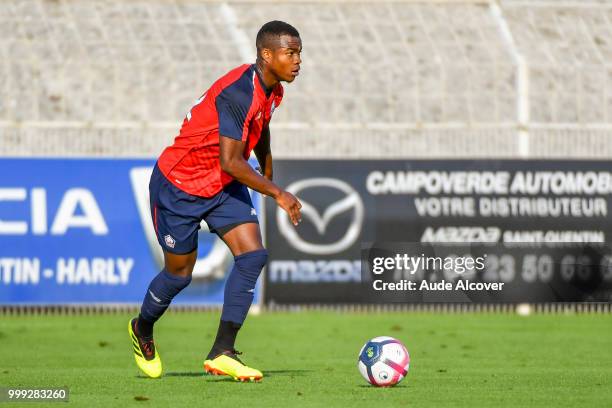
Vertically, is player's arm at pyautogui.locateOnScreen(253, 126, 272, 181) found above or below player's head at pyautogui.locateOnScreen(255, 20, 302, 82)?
below

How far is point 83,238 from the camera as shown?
17.0 m

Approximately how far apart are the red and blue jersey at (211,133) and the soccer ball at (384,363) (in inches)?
58.3

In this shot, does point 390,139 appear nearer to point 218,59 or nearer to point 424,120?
point 424,120

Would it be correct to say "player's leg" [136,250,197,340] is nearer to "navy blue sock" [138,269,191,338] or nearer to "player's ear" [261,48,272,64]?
"navy blue sock" [138,269,191,338]

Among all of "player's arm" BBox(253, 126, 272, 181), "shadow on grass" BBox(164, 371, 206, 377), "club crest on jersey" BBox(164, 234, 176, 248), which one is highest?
"player's arm" BBox(253, 126, 272, 181)

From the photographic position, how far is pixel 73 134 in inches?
691

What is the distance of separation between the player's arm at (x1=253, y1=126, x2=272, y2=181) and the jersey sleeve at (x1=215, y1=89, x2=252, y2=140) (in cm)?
61

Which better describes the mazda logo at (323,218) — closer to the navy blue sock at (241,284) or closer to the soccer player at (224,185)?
the soccer player at (224,185)

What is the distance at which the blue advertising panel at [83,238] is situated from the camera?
16938 mm

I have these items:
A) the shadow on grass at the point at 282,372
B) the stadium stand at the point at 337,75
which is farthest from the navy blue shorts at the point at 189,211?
the stadium stand at the point at 337,75

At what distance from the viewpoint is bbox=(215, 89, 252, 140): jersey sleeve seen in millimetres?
8891

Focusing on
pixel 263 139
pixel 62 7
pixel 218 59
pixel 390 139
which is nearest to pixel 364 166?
pixel 390 139

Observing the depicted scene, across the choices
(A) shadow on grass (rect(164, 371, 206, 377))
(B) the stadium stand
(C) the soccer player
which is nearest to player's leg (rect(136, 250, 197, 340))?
(C) the soccer player

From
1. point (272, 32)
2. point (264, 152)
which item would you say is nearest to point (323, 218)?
point (264, 152)
